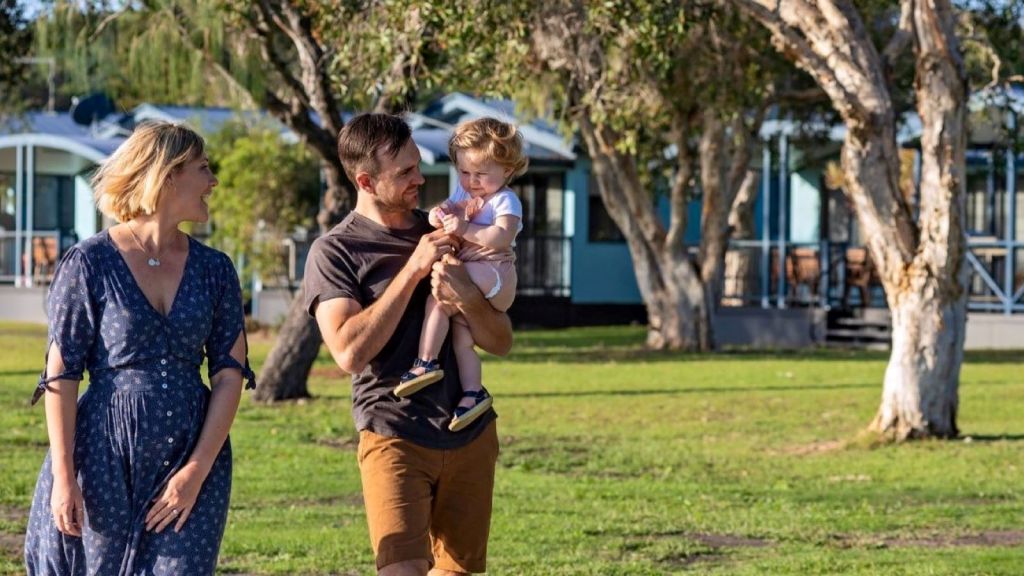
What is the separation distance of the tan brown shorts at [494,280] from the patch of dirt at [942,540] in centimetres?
482

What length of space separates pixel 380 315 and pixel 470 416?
1.39 feet

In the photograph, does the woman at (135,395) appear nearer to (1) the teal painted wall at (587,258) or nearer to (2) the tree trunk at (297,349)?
(2) the tree trunk at (297,349)

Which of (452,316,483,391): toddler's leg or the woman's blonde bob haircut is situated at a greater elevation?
the woman's blonde bob haircut

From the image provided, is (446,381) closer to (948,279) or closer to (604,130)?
(948,279)

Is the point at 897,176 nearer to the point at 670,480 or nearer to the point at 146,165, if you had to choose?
the point at 670,480

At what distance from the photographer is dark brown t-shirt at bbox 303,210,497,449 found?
5.38 meters

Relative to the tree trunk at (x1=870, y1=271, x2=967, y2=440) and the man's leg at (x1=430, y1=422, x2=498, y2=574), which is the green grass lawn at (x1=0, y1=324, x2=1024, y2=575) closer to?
the tree trunk at (x1=870, y1=271, x2=967, y2=440)

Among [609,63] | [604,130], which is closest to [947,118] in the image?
[609,63]

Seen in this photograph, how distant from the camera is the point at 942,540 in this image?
33.1 feet

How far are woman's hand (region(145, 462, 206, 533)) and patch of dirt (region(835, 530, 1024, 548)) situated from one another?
5.56m

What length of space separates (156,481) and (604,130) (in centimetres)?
2027

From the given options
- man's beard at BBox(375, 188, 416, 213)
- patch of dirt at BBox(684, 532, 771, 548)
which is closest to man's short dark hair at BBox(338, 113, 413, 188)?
man's beard at BBox(375, 188, 416, 213)

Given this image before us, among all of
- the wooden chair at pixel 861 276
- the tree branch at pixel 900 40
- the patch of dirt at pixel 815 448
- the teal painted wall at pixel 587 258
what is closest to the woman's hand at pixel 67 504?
the patch of dirt at pixel 815 448

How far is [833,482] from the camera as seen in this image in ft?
41.9
